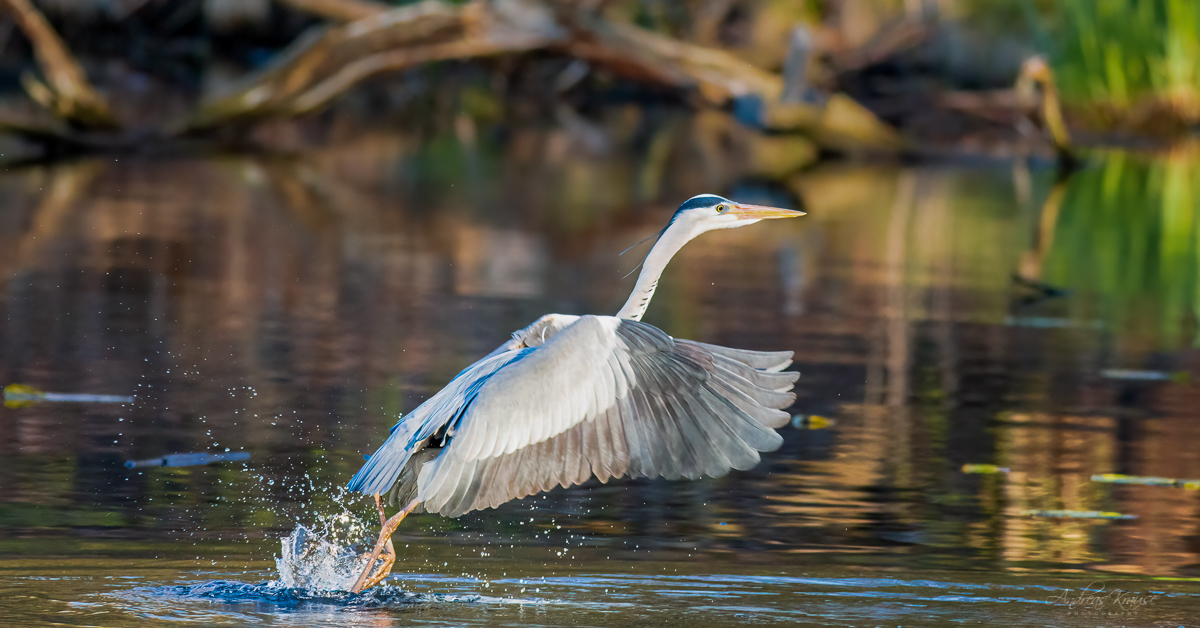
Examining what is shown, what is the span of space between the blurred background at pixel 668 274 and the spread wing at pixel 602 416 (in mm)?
894

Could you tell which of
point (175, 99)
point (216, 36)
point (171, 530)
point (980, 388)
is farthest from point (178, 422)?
point (216, 36)

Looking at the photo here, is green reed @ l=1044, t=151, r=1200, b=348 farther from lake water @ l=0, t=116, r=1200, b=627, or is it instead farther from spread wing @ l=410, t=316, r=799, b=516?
spread wing @ l=410, t=316, r=799, b=516

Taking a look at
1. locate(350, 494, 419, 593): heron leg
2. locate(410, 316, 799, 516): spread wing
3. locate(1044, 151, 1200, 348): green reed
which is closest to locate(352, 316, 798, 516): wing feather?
locate(410, 316, 799, 516): spread wing

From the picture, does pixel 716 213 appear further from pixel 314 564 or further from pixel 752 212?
pixel 314 564

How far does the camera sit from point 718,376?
6.28m

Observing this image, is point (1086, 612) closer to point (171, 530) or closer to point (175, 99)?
point (171, 530)

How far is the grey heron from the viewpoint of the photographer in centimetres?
613

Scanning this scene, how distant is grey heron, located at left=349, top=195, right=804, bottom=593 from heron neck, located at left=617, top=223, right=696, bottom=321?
0.44ft

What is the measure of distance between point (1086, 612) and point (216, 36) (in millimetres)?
36330

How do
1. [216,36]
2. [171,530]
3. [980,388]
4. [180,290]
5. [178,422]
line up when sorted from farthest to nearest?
[216,36]
[180,290]
[980,388]
[178,422]
[171,530]

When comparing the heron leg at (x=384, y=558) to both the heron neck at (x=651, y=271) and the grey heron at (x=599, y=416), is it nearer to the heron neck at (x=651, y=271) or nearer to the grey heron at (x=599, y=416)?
the grey heron at (x=599, y=416)

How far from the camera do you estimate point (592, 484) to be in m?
8.39
